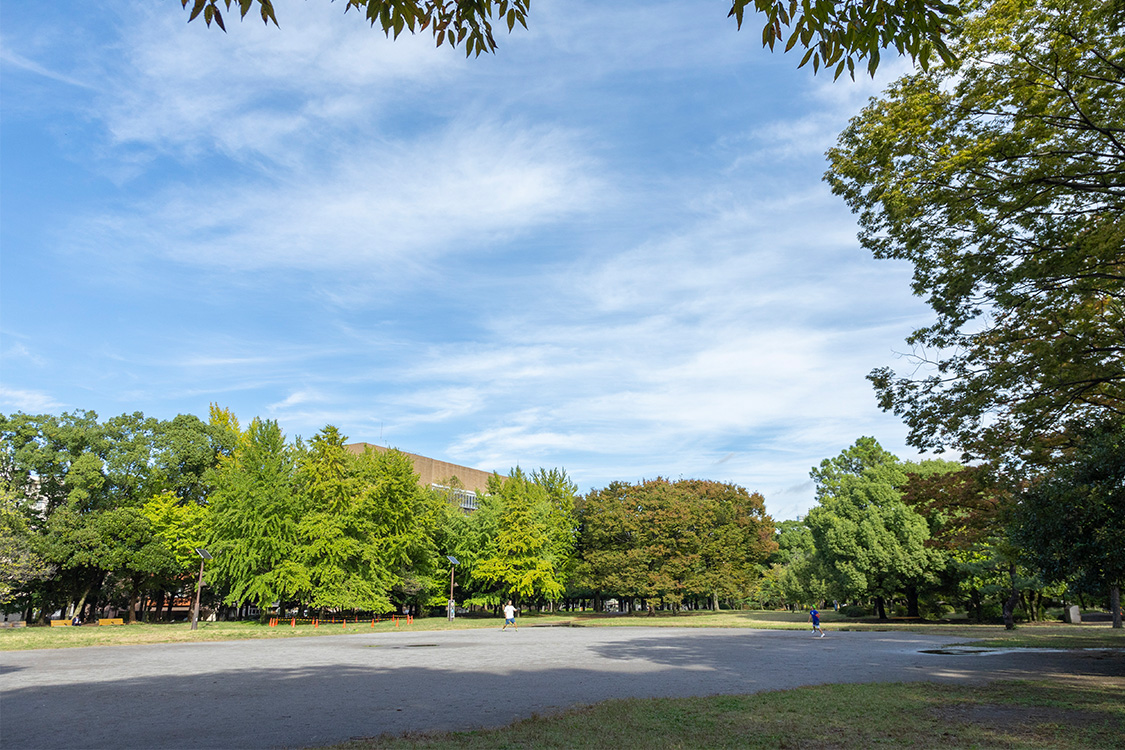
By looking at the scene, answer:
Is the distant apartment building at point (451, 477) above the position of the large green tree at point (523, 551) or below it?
above

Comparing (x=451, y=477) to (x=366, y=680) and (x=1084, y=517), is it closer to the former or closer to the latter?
(x=366, y=680)

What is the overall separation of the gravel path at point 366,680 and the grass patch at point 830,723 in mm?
1046

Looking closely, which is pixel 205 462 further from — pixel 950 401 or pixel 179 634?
pixel 950 401

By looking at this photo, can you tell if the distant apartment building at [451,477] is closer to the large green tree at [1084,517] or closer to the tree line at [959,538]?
the tree line at [959,538]

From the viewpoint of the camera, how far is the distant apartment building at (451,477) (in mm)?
87500

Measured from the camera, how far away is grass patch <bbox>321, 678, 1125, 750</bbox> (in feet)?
22.7

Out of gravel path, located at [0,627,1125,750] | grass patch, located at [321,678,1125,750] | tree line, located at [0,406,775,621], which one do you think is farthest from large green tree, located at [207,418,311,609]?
grass patch, located at [321,678,1125,750]

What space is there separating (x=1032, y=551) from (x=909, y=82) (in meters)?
9.66

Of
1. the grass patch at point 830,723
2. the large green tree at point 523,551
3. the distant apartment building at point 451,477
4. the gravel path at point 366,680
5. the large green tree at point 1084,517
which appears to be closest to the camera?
the grass patch at point 830,723

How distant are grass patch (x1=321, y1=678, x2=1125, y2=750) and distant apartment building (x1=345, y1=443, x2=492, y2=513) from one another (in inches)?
2999

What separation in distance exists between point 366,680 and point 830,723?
866 cm

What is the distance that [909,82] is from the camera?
12.8 metres

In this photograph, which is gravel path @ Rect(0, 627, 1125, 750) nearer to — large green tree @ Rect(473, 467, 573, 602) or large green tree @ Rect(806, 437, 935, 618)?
large green tree @ Rect(806, 437, 935, 618)

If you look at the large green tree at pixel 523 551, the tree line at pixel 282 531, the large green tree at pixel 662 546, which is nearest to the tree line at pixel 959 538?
the large green tree at pixel 662 546
